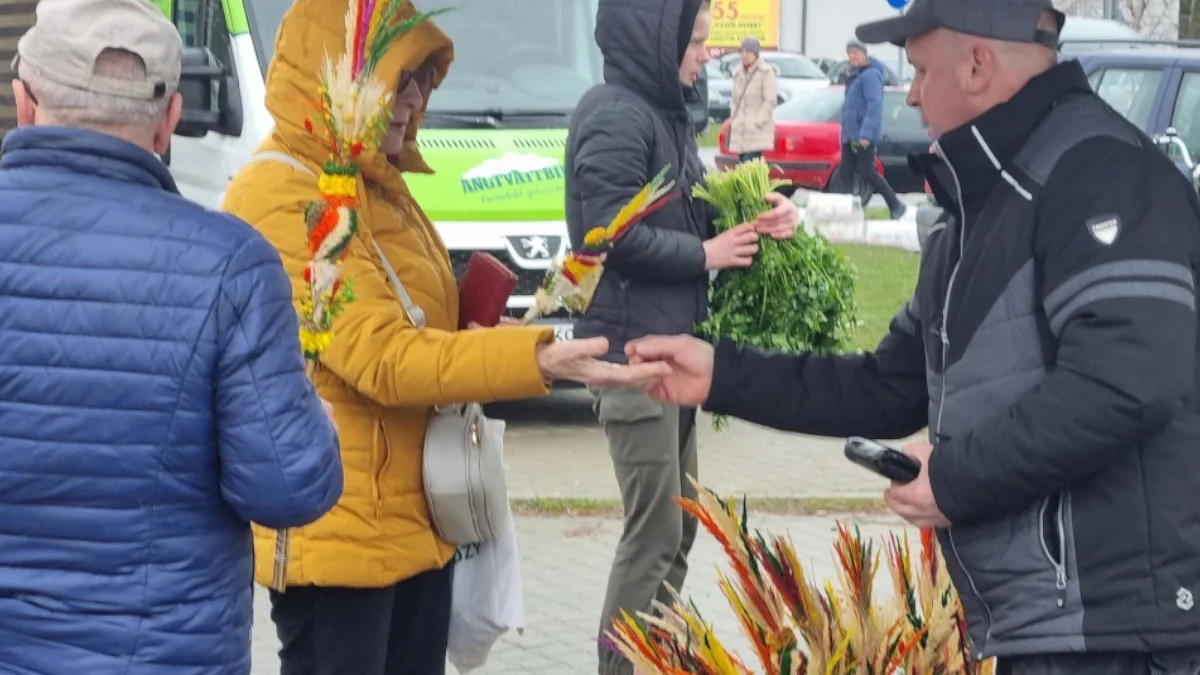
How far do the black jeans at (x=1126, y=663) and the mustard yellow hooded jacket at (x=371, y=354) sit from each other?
112 centimetres

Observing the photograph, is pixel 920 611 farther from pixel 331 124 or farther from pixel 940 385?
pixel 331 124

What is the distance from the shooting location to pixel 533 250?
26.8 feet

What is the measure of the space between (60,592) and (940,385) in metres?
1.43

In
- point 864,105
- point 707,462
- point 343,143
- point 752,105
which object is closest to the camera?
point 343,143

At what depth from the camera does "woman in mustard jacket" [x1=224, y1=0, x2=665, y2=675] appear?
10.4 ft

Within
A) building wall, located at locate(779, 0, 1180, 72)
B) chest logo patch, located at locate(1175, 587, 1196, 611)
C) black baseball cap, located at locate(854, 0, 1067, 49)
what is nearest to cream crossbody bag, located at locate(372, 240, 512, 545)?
black baseball cap, located at locate(854, 0, 1067, 49)

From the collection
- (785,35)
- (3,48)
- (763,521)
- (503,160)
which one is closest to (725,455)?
(763,521)

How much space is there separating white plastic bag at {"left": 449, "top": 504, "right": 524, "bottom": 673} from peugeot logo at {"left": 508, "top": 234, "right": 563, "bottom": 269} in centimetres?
456

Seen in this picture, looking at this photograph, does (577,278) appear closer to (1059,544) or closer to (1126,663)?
(1059,544)

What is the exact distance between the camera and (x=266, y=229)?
3.22 meters

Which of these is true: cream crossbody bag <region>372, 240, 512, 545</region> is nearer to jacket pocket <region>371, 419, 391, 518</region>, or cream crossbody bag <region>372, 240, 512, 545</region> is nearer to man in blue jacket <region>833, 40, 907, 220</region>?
jacket pocket <region>371, 419, 391, 518</region>

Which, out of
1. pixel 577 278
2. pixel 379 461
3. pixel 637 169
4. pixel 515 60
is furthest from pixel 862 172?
pixel 379 461

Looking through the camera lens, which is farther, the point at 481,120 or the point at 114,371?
the point at 481,120

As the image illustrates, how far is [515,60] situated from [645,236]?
4516 millimetres
